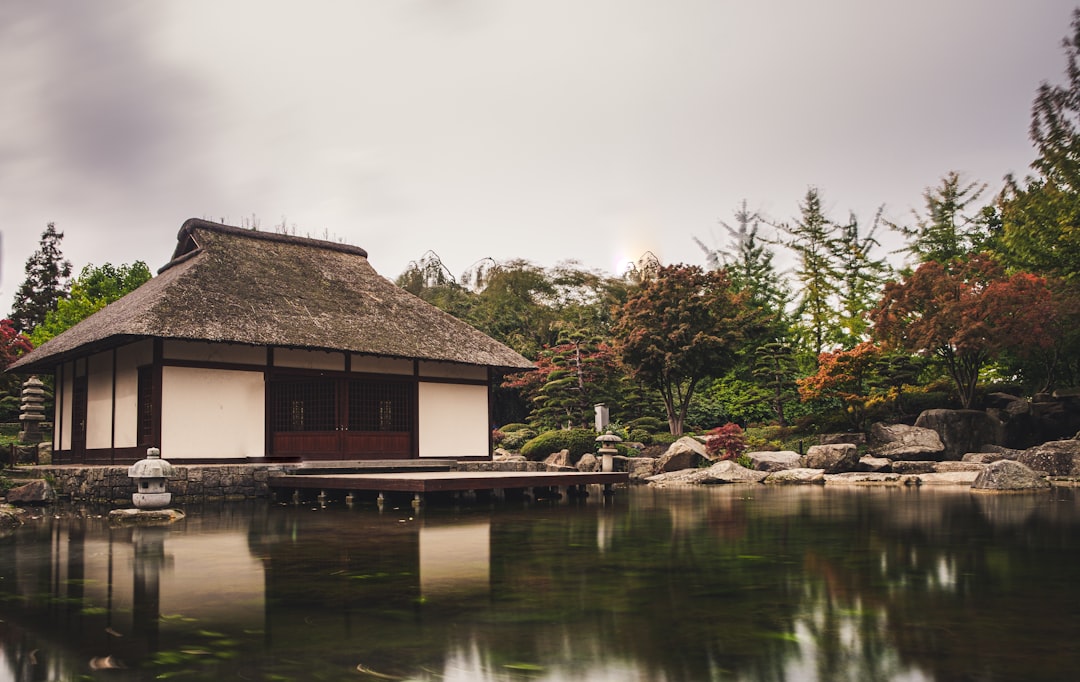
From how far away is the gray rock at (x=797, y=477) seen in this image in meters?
17.6

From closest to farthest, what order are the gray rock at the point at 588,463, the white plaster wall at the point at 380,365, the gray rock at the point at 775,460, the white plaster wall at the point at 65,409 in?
the white plaster wall at the point at 380,365 < the white plaster wall at the point at 65,409 < the gray rock at the point at 775,460 < the gray rock at the point at 588,463

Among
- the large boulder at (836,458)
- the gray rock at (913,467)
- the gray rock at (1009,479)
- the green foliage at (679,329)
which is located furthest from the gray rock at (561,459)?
the gray rock at (1009,479)

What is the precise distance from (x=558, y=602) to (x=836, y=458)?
15497 millimetres

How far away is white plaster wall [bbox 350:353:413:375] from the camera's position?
17875 millimetres

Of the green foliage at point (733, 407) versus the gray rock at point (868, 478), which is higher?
the green foliage at point (733, 407)

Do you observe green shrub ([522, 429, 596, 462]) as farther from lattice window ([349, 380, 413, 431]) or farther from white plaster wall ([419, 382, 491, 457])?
lattice window ([349, 380, 413, 431])

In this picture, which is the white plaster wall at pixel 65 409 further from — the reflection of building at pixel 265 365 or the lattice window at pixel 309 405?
the lattice window at pixel 309 405

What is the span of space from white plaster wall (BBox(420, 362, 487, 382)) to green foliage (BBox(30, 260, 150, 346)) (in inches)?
803

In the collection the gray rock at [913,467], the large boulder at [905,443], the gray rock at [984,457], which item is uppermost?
the large boulder at [905,443]

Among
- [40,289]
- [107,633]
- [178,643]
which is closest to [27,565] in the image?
[107,633]

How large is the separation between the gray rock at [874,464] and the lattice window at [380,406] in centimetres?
1056

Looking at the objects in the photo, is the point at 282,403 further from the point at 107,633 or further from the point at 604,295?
Answer: the point at 604,295

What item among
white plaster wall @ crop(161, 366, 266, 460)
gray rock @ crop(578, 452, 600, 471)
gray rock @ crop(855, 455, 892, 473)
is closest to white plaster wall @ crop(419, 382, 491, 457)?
gray rock @ crop(578, 452, 600, 471)

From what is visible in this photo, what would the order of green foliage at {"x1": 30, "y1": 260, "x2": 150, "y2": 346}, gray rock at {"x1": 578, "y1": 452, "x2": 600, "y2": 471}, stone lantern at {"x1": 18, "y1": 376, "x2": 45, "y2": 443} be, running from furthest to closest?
green foliage at {"x1": 30, "y1": 260, "x2": 150, "y2": 346} → stone lantern at {"x1": 18, "y1": 376, "x2": 45, "y2": 443} → gray rock at {"x1": 578, "y1": 452, "x2": 600, "y2": 471}
